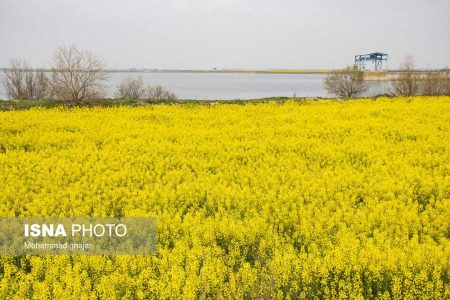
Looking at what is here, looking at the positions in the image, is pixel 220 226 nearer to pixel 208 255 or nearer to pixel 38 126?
→ pixel 208 255

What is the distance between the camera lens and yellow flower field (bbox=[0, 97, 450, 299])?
19.5 feet

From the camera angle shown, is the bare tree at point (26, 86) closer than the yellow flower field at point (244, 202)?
No

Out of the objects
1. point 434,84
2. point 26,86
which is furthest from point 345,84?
point 26,86

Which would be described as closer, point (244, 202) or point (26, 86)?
point (244, 202)

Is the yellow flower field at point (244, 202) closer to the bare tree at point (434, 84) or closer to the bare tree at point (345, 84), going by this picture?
the bare tree at point (434, 84)

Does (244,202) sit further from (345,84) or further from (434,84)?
(345,84)

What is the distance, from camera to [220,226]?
764cm

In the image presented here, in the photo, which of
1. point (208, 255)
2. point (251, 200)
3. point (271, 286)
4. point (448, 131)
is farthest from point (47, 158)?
point (448, 131)

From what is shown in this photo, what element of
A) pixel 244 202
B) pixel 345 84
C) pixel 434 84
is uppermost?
pixel 345 84

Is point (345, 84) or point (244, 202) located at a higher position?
point (345, 84)

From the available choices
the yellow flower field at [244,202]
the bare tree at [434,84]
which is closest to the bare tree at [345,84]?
the bare tree at [434,84]

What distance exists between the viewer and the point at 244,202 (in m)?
9.04

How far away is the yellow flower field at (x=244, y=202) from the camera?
5934 mm

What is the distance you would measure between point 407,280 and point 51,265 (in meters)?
4.96
